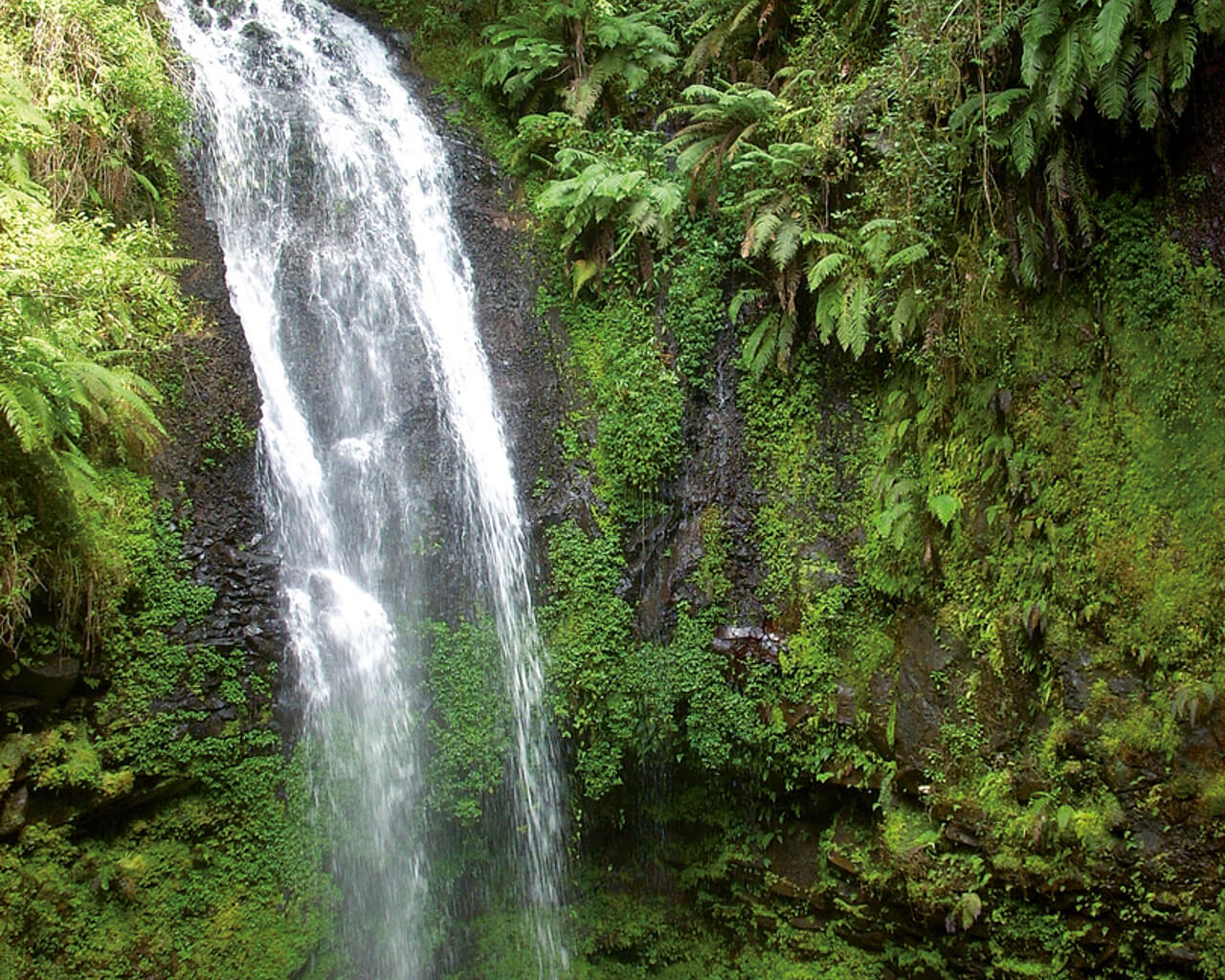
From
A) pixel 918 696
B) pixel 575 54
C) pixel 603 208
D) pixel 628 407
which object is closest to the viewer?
pixel 918 696

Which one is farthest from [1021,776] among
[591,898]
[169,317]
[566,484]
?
[169,317]

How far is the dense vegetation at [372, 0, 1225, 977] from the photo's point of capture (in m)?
5.56

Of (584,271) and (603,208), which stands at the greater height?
(603,208)

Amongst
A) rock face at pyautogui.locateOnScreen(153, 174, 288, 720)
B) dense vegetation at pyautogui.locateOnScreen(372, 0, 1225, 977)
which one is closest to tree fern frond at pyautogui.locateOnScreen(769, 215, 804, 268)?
dense vegetation at pyautogui.locateOnScreen(372, 0, 1225, 977)

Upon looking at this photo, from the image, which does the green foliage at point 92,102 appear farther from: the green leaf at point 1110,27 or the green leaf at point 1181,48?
the green leaf at point 1181,48

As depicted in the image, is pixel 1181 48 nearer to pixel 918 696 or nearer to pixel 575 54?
pixel 918 696

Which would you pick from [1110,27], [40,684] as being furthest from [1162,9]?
[40,684]

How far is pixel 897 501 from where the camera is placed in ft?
22.4

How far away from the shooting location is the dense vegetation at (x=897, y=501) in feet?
18.2

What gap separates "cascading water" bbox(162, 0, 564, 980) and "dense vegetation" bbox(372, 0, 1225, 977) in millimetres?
575

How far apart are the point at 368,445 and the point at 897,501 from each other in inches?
186

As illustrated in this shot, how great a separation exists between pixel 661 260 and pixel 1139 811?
20.3 feet

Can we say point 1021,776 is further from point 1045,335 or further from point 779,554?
point 1045,335

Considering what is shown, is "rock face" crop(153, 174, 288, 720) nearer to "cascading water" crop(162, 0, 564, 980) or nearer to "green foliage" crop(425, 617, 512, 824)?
"cascading water" crop(162, 0, 564, 980)
